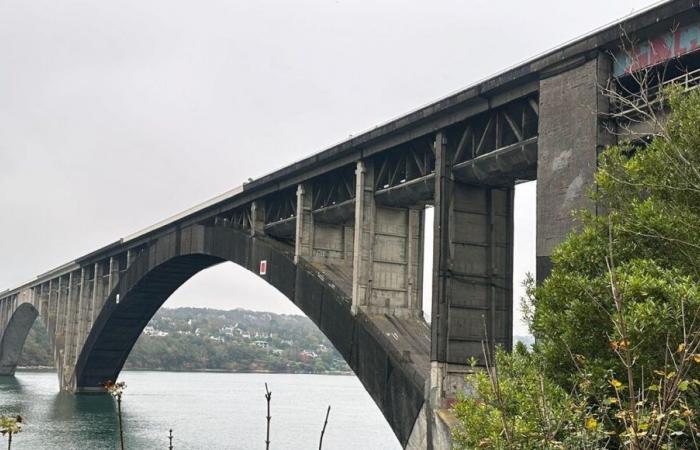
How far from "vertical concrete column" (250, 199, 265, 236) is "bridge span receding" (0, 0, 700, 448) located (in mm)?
94

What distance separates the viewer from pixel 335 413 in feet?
319

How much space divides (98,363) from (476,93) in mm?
71639

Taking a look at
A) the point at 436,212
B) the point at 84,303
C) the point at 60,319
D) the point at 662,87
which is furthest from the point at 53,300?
the point at 662,87

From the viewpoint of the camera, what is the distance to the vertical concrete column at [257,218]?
50.1 metres

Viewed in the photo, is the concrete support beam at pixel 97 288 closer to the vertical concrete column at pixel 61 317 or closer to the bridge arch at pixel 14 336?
the vertical concrete column at pixel 61 317

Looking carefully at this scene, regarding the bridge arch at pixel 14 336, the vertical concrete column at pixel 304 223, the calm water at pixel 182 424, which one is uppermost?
the vertical concrete column at pixel 304 223

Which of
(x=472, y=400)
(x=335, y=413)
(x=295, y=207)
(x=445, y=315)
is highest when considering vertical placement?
(x=295, y=207)

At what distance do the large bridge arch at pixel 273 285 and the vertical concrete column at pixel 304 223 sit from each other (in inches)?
26.6

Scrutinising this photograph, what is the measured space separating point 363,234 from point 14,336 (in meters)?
128

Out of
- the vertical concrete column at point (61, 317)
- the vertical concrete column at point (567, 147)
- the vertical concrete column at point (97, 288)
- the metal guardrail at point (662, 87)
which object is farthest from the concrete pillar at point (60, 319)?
the metal guardrail at point (662, 87)

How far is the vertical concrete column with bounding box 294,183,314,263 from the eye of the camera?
4322 cm

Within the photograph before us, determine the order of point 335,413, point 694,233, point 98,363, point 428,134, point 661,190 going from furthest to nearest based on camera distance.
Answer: point 335,413, point 98,363, point 428,134, point 661,190, point 694,233

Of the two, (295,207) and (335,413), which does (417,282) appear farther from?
(335,413)

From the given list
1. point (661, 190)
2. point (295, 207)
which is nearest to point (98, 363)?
point (295, 207)
